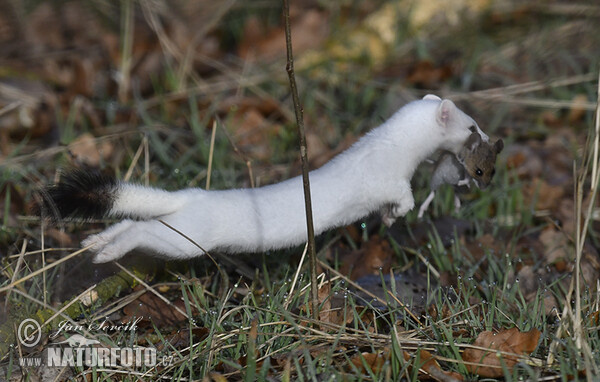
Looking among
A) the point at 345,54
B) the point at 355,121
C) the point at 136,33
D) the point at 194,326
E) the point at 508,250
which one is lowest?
the point at 194,326

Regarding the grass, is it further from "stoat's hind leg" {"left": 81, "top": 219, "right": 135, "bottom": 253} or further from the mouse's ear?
the mouse's ear

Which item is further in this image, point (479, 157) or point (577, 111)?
point (577, 111)

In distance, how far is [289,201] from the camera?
8.00 feet

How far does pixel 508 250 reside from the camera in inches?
117

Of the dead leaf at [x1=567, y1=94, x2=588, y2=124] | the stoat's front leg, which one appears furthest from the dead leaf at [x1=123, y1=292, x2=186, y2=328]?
the dead leaf at [x1=567, y1=94, x2=588, y2=124]

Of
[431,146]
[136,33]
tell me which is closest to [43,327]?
[431,146]

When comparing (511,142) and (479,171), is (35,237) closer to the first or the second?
(479,171)

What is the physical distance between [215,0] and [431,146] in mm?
4008

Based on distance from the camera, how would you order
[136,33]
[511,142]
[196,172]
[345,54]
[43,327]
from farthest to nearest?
[136,33] → [345,54] → [511,142] → [196,172] → [43,327]

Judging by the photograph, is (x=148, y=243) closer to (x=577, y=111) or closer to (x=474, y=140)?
(x=474, y=140)

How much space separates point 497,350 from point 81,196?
4.73ft

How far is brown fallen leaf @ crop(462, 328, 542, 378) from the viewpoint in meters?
2.02

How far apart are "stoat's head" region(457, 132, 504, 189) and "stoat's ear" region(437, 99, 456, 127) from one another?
107mm

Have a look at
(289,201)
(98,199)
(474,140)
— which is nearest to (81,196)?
(98,199)
